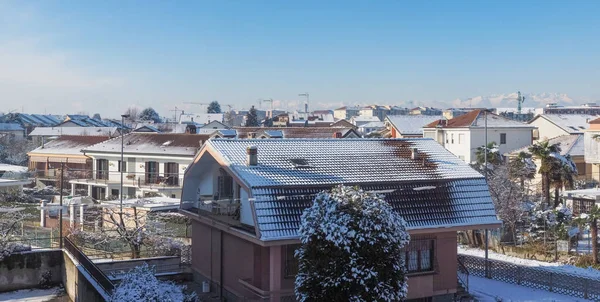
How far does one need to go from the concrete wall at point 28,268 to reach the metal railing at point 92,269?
0.80 meters

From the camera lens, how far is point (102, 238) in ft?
101

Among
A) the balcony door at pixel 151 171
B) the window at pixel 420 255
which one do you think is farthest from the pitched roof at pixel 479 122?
the window at pixel 420 255

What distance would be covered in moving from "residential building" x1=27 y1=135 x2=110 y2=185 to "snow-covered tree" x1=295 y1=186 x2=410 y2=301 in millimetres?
39272

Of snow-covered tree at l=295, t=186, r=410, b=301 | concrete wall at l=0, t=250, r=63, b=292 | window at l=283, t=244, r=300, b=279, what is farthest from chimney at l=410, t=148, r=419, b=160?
concrete wall at l=0, t=250, r=63, b=292

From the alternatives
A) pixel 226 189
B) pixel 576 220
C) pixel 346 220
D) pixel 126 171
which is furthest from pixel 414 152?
pixel 126 171

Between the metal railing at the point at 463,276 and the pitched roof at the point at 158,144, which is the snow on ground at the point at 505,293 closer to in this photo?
the metal railing at the point at 463,276

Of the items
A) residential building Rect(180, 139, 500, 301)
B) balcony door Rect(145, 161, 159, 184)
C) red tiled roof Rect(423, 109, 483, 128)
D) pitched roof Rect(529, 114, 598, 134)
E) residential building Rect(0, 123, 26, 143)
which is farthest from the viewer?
residential building Rect(0, 123, 26, 143)

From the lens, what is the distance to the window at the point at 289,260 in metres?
17.0

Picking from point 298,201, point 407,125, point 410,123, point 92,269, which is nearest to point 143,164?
point 92,269

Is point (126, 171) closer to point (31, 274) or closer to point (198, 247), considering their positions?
point (31, 274)

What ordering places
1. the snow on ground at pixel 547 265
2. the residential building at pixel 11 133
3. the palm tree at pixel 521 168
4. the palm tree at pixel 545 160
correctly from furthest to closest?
the residential building at pixel 11 133 → the palm tree at pixel 521 168 → the palm tree at pixel 545 160 → the snow on ground at pixel 547 265

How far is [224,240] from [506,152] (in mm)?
37477

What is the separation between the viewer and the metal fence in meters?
19.5

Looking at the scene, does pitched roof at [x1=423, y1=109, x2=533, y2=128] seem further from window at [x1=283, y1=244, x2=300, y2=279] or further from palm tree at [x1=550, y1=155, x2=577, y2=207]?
window at [x1=283, y1=244, x2=300, y2=279]
